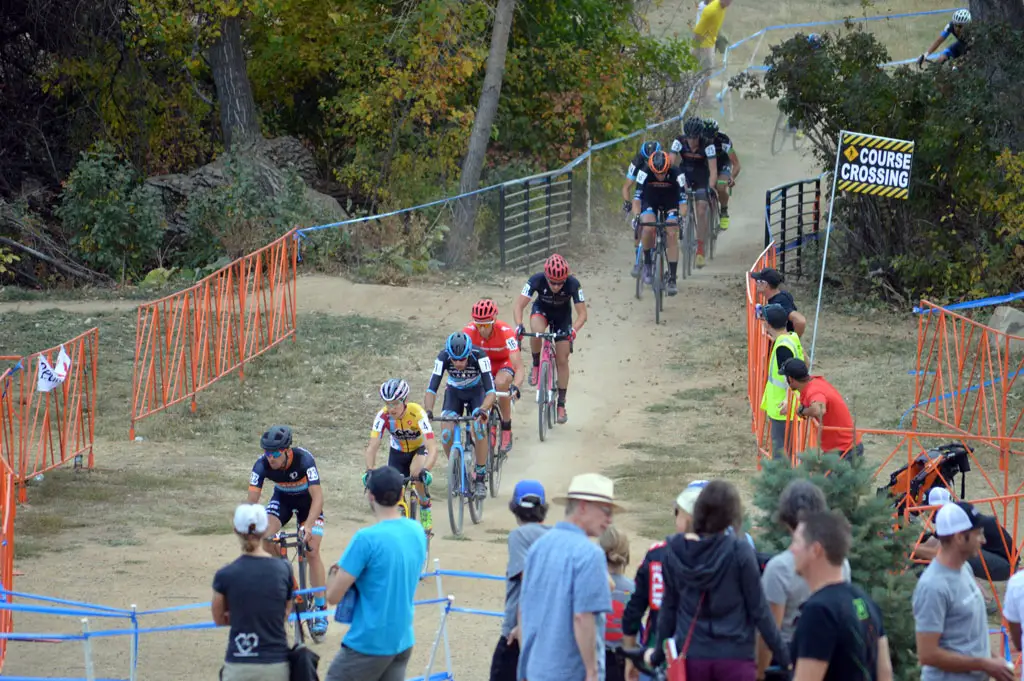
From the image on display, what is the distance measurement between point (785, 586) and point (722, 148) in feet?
52.4

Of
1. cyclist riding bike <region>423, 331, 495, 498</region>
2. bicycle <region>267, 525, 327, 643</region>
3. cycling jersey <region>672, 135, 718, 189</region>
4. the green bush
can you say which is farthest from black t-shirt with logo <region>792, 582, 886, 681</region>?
the green bush

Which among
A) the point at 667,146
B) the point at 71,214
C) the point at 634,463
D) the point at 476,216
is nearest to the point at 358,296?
the point at 476,216

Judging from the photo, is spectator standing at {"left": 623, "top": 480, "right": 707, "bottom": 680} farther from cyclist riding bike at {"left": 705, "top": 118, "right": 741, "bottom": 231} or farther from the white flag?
cyclist riding bike at {"left": 705, "top": 118, "right": 741, "bottom": 231}

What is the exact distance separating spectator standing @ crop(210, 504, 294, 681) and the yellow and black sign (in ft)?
39.7

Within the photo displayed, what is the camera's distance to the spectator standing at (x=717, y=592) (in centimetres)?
574

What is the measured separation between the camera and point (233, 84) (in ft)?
85.6

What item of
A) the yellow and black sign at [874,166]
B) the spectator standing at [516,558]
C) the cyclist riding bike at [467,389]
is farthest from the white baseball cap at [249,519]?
the yellow and black sign at [874,166]

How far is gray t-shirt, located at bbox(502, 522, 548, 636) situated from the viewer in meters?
6.72

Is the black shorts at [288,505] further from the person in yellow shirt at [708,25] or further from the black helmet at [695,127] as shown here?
the person in yellow shirt at [708,25]

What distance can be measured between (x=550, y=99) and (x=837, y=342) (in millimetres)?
9928

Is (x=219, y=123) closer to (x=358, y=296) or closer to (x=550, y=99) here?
(x=550, y=99)

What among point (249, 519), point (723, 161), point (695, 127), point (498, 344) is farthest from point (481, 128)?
point (249, 519)

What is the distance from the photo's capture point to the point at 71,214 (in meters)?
24.0

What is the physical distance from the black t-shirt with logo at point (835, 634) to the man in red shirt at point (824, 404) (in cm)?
519
